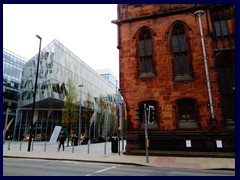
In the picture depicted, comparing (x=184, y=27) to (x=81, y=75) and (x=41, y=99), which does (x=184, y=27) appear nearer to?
(x=41, y=99)

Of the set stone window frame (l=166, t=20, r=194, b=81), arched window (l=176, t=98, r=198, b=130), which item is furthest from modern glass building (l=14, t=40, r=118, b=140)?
arched window (l=176, t=98, r=198, b=130)

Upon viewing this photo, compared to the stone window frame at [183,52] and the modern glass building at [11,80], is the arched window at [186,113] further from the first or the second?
the modern glass building at [11,80]

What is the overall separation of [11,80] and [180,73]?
134 ft

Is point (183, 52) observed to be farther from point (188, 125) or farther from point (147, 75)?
point (188, 125)

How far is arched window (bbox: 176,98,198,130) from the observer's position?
1454cm

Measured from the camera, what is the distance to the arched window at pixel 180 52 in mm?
15609

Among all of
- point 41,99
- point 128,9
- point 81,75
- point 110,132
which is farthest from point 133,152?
point 110,132

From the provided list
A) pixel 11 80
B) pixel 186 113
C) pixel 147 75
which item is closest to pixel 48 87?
pixel 11 80

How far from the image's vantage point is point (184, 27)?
16203 mm

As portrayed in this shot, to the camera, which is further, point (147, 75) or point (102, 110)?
point (102, 110)

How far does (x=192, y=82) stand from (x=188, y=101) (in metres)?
1.41

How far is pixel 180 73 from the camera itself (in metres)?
15.7

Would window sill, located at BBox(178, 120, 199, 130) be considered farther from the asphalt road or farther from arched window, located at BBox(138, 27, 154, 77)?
→ the asphalt road

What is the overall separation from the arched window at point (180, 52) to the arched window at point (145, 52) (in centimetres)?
179
